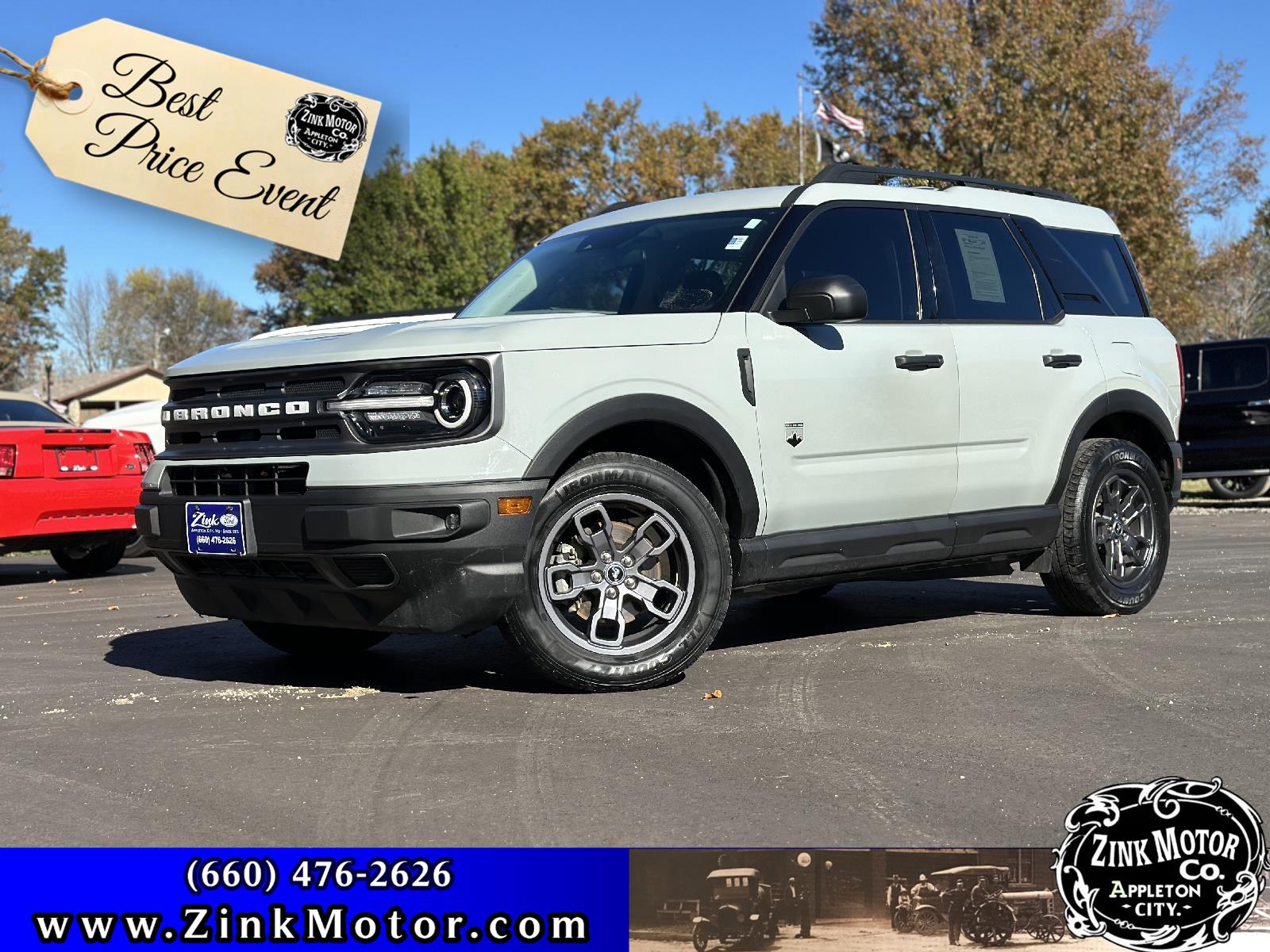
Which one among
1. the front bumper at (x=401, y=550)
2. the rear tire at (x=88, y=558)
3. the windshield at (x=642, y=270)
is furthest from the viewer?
the rear tire at (x=88, y=558)

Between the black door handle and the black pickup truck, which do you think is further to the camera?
the black pickup truck

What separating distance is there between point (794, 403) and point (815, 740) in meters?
1.70

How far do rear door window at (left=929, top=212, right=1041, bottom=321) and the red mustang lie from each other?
5.99 metres

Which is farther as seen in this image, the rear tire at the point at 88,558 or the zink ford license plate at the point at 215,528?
the rear tire at the point at 88,558

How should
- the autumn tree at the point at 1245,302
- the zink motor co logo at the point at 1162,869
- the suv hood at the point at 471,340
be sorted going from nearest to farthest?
the zink motor co logo at the point at 1162,869
the suv hood at the point at 471,340
the autumn tree at the point at 1245,302

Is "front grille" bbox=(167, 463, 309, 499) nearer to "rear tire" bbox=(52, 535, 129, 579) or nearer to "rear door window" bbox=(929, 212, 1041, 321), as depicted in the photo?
"rear door window" bbox=(929, 212, 1041, 321)

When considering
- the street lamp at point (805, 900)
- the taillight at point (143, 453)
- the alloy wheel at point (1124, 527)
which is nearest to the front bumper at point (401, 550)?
the street lamp at point (805, 900)

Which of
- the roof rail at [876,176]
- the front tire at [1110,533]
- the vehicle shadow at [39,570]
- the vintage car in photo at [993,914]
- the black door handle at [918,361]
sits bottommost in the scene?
the vehicle shadow at [39,570]

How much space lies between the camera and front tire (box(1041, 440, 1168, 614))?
284 inches

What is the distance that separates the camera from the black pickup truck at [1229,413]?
1659 cm

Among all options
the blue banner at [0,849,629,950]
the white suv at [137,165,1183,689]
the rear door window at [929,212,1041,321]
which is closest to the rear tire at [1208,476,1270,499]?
the white suv at [137,165,1183,689]

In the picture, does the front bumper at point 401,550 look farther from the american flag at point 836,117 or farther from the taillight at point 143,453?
the american flag at point 836,117

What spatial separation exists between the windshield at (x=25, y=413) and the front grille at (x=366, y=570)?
293 inches

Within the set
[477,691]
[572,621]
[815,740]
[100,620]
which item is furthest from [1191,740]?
[100,620]
